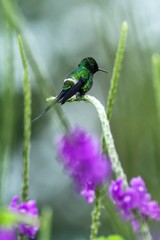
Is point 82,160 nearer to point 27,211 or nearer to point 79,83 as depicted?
point 27,211

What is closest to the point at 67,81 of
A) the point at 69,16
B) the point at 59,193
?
the point at 59,193

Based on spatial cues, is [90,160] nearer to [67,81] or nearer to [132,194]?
[132,194]

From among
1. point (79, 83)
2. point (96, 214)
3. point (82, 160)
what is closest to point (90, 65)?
point (79, 83)

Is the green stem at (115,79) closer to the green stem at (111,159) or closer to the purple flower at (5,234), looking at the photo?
the green stem at (111,159)

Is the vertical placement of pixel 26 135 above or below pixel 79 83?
below

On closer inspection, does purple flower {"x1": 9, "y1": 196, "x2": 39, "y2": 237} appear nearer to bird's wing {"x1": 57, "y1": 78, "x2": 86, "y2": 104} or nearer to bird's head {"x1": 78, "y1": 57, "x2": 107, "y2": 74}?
bird's wing {"x1": 57, "y1": 78, "x2": 86, "y2": 104}

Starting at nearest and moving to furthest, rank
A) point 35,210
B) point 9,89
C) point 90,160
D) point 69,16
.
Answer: point 90,160 < point 35,210 < point 9,89 < point 69,16
